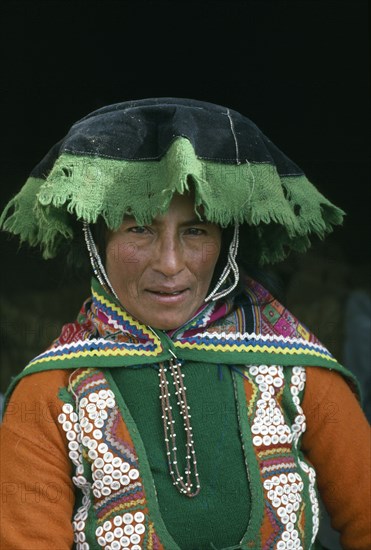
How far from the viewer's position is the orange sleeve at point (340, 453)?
5.97ft

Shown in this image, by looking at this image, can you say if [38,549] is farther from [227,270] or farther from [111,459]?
[227,270]

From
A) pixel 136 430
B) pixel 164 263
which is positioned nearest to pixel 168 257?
pixel 164 263

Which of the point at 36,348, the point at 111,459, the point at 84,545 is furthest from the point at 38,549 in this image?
the point at 36,348

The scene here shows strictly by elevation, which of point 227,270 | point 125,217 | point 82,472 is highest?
point 125,217

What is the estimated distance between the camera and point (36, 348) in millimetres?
3514

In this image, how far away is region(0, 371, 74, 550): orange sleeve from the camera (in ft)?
5.47

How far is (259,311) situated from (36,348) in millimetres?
1794

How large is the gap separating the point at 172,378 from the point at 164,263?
0.27 meters

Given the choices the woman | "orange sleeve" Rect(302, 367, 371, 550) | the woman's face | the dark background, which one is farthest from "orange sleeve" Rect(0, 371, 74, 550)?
the dark background

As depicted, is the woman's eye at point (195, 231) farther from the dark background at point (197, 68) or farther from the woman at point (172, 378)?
the dark background at point (197, 68)

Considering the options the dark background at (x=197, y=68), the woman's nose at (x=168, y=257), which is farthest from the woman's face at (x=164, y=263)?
the dark background at (x=197, y=68)

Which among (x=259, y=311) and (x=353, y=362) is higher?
(x=259, y=311)

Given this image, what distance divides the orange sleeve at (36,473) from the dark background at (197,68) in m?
0.85

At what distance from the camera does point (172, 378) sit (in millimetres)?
1792
